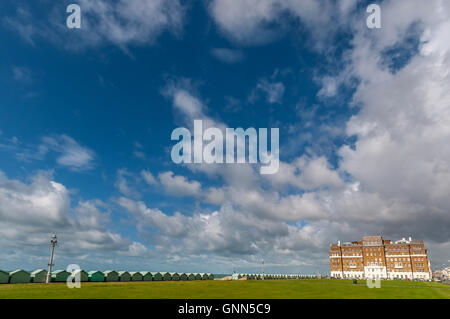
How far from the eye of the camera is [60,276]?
73.7 meters

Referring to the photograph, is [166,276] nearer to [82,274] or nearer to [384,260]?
[82,274]

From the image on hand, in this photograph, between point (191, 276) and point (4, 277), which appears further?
point (191, 276)

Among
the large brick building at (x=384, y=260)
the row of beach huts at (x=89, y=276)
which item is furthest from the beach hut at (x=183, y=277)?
the large brick building at (x=384, y=260)

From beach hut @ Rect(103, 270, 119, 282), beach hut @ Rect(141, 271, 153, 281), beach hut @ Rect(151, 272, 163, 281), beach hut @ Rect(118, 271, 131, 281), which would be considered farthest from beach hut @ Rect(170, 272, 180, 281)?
beach hut @ Rect(103, 270, 119, 282)

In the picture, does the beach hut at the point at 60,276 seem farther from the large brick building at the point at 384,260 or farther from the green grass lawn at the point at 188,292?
the large brick building at the point at 384,260

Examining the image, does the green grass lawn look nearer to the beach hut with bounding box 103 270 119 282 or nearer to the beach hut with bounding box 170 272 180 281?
the beach hut with bounding box 103 270 119 282

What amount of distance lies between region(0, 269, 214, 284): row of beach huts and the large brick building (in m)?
126

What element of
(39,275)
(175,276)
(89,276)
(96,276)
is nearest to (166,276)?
(175,276)

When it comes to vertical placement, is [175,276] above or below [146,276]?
below

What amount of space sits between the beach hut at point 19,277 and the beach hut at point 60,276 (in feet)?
19.1

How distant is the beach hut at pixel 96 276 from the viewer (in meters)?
79.6

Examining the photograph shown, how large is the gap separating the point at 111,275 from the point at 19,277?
80.4 feet

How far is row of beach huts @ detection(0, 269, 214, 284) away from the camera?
2574 inches
